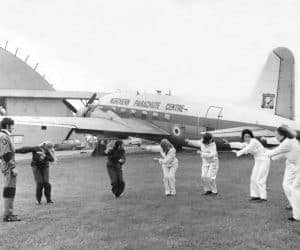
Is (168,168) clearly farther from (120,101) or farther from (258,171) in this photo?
(120,101)

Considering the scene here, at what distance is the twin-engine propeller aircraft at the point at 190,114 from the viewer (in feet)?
81.6

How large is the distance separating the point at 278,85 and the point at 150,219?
54.5ft

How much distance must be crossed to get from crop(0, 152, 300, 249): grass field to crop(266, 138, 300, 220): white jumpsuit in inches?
18.0

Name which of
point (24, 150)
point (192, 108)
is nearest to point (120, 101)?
point (192, 108)

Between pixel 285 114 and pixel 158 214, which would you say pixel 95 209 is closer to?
pixel 158 214

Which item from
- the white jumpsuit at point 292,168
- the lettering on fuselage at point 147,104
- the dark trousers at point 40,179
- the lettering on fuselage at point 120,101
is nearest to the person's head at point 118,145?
the dark trousers at point 40,179

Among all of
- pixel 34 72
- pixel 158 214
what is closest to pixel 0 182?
pixel 158 214

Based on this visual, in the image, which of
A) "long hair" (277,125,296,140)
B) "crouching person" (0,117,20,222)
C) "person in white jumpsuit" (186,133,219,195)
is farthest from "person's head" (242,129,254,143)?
"crouching person" (0,117,20,222)

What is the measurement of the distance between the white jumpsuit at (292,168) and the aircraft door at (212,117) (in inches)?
615

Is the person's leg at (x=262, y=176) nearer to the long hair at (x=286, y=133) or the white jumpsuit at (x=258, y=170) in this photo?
the white jumpsuit at (x=258, y=170)

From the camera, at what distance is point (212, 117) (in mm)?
26906

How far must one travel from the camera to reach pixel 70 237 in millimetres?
9156

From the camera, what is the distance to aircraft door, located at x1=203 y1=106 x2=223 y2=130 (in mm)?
26603

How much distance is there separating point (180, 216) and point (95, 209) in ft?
7.66
